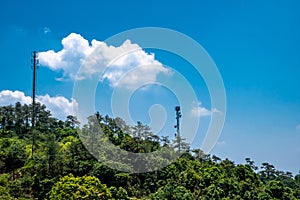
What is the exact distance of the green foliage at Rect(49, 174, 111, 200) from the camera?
41.4ft

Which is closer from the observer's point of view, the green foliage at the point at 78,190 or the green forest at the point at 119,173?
the green foliage at the point at 78,190

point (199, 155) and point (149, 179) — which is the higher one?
point (199, 155)

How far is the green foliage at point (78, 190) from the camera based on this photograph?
12633 mm

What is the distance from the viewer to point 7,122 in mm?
26656

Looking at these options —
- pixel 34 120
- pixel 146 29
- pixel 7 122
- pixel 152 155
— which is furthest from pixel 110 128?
pixel 146 29

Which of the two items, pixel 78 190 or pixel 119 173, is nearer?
pixel 78 190

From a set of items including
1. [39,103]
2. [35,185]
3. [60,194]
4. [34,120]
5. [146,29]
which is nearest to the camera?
[146,29]

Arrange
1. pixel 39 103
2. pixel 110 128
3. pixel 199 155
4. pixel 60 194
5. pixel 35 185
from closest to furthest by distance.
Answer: pixel 60 194 < pixel 35 185 < pixel 110 128 < pixel 199 155 < pixel 39 103

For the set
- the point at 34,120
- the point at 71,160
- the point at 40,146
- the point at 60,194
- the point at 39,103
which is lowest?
the point at 60,194

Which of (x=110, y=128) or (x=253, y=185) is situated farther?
(x=110, y=128)

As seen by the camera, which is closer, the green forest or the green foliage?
the green foliage

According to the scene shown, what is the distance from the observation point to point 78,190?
41.8 ft

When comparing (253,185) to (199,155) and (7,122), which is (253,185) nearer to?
(199,155)

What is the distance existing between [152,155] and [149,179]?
3.76 feet
